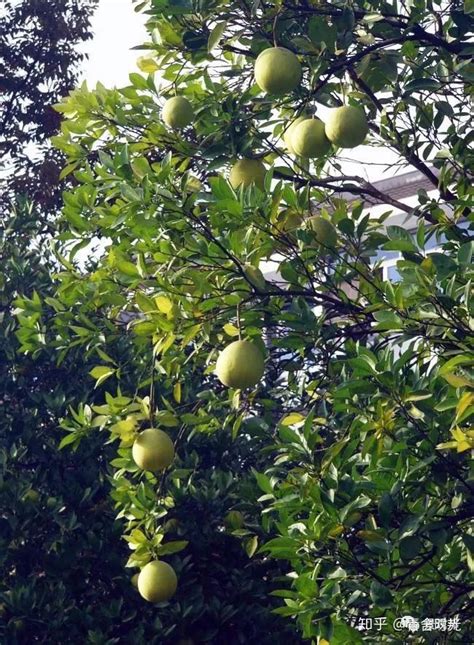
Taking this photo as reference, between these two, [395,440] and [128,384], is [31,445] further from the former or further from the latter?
[395,440]

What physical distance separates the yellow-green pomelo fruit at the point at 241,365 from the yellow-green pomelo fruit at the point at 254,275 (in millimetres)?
236

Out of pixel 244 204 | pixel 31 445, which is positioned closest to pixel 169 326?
pixel 244 204

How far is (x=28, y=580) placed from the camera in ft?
16.7

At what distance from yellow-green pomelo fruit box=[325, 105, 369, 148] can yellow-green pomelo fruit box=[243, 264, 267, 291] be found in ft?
1.59

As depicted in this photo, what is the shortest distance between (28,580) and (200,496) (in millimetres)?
912

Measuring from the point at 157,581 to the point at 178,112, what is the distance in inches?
68.0

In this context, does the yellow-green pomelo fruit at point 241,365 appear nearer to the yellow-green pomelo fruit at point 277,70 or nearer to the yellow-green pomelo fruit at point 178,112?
the yellow-green pomelo fruit at point 277,70

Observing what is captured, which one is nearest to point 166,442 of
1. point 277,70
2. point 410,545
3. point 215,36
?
point 410,545

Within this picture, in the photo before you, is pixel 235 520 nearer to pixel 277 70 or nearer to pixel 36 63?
pixel 277 70


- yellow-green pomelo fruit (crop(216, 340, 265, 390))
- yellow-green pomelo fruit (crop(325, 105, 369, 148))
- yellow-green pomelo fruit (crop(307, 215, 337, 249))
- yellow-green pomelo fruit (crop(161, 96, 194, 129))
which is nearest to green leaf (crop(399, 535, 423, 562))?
yellow-green pomelo fruit (crop(216, 340, 265, 390))

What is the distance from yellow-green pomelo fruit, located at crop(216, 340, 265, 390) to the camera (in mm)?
3172

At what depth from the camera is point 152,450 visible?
3.64 metres

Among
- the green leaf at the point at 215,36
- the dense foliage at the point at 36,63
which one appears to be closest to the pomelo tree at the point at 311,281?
the green leaf at the point at 215,36

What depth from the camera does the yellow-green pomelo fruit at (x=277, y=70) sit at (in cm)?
335
